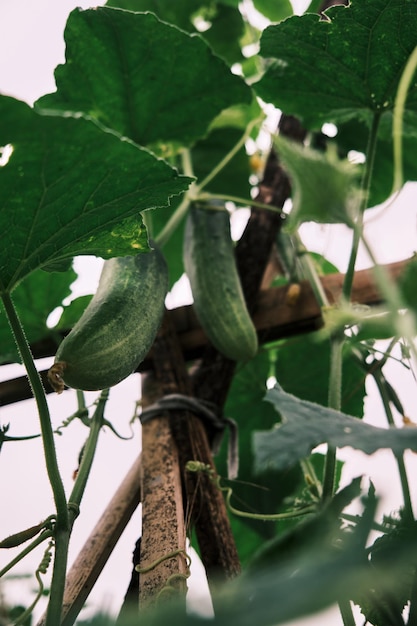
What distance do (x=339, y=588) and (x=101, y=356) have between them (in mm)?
520

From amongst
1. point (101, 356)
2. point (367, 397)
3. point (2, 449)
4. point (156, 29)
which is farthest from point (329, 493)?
point (156, 29)

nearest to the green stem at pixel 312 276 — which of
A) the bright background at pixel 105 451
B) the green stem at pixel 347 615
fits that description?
the bright background at pixel 105 451

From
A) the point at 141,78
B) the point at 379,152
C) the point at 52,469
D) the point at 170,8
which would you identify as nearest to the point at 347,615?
the point at 52,469

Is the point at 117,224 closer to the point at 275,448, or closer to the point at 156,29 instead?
the point at 275,448

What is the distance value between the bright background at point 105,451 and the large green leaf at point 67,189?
46mm

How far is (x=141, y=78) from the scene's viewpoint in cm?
122

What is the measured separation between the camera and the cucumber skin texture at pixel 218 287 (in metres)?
1.08

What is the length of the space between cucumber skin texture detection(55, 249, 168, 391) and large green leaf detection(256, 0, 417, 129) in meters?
0.39

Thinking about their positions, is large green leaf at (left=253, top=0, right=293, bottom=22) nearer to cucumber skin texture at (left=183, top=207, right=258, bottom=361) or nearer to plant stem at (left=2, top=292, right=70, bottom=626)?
cucumber skin texture at (left=183, top=207, right=258, bottom=361)

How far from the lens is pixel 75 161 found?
0.69 meters

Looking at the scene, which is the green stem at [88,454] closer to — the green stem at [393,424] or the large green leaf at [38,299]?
the large green leaf at [38,299]

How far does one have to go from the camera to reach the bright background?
0.65 m

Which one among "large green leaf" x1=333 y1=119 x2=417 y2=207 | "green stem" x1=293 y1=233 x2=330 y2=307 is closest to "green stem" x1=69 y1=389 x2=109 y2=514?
"green stem" x1=293 y1=233 x2=330 y2=307

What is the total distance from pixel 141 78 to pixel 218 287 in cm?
43
